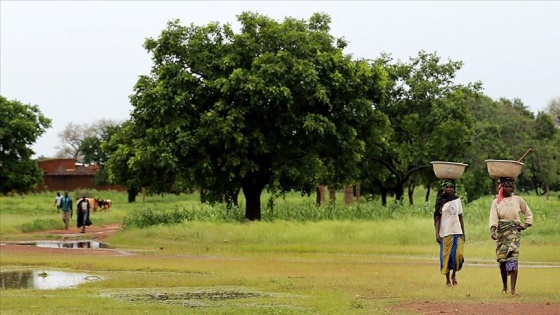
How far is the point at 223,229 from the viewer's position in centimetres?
3127

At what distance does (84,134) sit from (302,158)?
12593cm

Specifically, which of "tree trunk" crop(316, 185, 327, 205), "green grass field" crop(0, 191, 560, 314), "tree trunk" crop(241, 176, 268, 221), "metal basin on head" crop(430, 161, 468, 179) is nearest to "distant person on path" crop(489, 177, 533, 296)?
"green grass field" crop(0, 191, 560, 314)

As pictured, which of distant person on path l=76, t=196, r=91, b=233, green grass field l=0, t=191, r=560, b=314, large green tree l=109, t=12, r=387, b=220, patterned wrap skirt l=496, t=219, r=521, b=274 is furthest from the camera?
distant person on path l=76, t=196, r=91, b=233

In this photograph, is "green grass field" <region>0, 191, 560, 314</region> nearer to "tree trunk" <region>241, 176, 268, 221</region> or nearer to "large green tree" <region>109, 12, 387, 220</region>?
"tree trunk" <region>241, 176, 268, 221</region>

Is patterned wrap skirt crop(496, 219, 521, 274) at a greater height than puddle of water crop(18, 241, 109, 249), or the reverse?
patterned wrap skirt crop(496, 219, 521, 274)

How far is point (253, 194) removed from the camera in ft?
120

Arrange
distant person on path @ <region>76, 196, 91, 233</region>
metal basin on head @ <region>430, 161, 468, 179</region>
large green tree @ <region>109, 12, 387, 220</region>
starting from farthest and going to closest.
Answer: distant person on path @ <region>76, 196, 91, 233</region>, large green tree @ <region>109, 12, 387, 220</region>, metal basin on head @ <region>430, 161, 468, 179</region>

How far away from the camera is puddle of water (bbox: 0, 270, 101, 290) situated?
57.3 ft

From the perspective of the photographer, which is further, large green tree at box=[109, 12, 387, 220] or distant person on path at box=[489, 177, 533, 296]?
large green tree at box=[109, 12, 387, 220]

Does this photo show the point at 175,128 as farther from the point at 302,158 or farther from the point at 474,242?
the point at 474,242

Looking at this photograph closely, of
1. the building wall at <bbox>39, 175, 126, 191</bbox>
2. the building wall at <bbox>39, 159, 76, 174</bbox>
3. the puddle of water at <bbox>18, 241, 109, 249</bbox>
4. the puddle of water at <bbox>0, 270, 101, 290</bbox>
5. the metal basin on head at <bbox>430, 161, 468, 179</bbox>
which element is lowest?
the puddle of water at <bbox>0, 270, 101, 290</bbox>

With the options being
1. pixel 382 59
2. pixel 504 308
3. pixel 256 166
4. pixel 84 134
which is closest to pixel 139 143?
pixel 256 166

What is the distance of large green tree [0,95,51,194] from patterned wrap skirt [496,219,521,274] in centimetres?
7351

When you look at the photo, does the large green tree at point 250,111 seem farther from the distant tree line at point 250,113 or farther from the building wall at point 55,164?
the building wall at point 55,164
